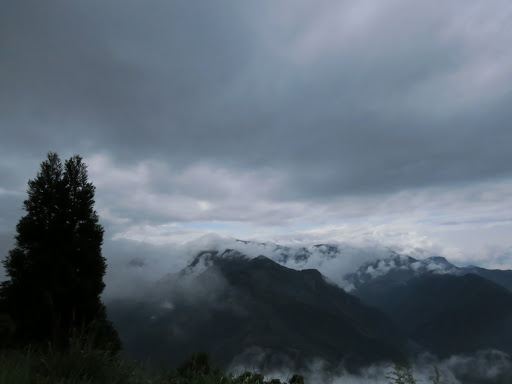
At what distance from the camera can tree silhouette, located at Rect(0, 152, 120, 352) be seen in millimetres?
15656

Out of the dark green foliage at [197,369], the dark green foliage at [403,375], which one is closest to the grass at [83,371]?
the dark green foliage at [197,369]

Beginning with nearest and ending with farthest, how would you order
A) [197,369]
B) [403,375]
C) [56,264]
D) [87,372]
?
1. [87,372]
2. [403,375]
3. [197,369]
4. [56,264]

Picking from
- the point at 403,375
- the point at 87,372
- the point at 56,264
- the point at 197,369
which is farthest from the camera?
the point at 56,264

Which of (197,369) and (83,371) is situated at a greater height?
(83,371)

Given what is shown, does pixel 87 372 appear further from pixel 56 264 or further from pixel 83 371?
pixel 56 264

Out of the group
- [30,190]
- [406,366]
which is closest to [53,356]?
[406,366]

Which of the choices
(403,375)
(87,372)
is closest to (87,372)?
(87,372)

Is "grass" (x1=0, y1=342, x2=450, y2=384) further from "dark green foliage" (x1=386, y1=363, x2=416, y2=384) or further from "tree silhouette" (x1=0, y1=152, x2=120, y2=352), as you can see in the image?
"tree silhouette" (x1=0, y1=152, x2=120, y2=352)

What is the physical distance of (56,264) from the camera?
1652 cm

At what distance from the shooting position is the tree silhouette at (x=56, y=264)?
15.7 meters

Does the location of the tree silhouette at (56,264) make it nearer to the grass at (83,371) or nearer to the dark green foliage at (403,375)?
the grass at (83,371)

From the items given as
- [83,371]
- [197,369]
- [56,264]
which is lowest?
[197,369]

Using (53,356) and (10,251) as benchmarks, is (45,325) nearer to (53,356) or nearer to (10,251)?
(10,251)

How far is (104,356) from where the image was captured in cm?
620
